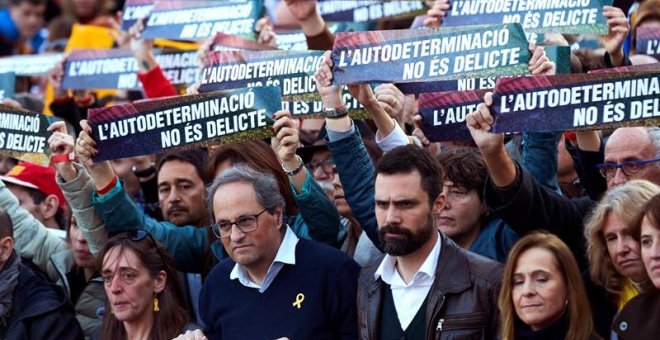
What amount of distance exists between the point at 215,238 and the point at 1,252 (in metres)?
1.16

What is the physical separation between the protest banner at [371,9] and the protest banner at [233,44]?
951 millimetres

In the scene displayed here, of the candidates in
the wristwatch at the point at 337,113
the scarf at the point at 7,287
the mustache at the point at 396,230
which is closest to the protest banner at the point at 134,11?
the scarf at the point at 7,287

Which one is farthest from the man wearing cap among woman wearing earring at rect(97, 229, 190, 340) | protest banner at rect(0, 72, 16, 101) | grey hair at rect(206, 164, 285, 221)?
grey hair at rect(206, 164, 285, 221)

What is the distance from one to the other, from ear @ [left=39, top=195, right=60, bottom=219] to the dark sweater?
7.97ft

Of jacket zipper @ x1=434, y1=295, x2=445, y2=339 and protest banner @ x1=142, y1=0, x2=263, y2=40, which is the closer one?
jacket zipper @ x1=434, y1=295, x2=445, y2=339

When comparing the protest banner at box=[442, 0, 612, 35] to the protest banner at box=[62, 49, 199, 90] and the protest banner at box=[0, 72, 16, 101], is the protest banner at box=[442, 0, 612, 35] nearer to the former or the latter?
the protest banner at box=[62, 49, 199, 90]

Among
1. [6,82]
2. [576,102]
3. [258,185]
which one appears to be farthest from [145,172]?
[576,102]

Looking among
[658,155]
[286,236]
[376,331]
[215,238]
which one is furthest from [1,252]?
[658,155]

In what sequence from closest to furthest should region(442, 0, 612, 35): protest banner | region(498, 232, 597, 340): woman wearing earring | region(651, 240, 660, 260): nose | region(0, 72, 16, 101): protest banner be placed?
region(651, 240, 660, 260): nose
region(498, 232, 597, 340): woman wearing earring
region(442, 0, 612, 35): protest banner
region(0, 72, 16, 101): protest banner

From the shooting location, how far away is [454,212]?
7.25 metres

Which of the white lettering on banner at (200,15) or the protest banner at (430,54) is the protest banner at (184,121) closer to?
the protest banner at (430,54)

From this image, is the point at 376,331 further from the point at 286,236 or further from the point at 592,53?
the point at 592,53

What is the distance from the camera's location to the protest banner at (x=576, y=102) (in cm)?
639

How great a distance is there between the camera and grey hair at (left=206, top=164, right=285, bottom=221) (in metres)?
7.14
